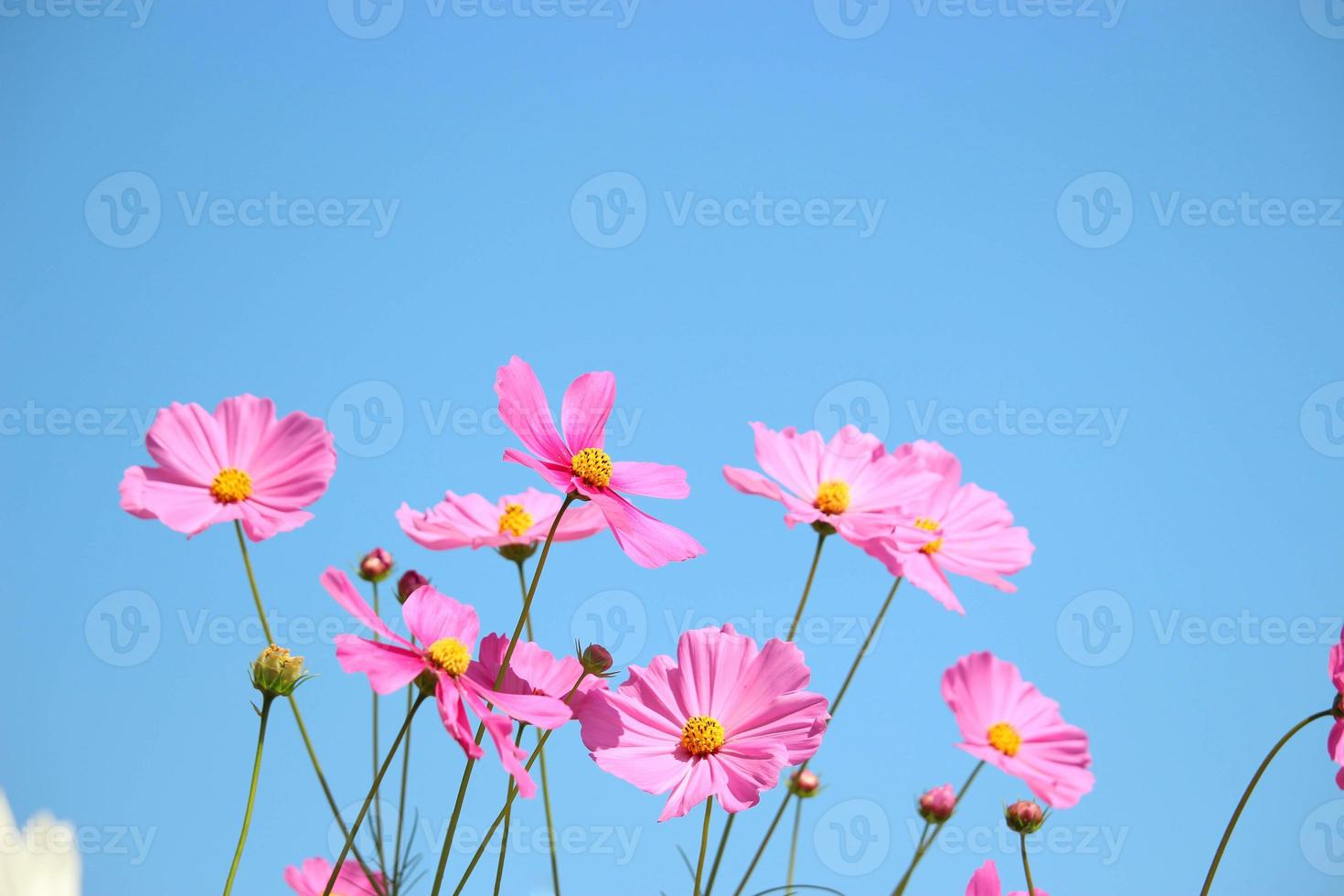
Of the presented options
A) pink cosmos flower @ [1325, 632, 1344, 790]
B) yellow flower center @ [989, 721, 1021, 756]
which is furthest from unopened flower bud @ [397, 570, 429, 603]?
pink cosmos flower @ [1325, 632, 1344, 790]

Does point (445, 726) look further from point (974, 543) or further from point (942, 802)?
point (942, 802)

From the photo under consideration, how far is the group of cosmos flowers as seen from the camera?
0.57 metres

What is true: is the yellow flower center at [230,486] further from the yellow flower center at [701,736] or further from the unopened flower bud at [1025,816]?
the unopened flower bud at [1025,816]

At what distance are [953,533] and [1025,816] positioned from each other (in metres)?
0.26

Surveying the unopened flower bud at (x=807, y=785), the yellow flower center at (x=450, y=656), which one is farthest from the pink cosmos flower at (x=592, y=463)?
the unopened flower bud at (x=807, y=785)

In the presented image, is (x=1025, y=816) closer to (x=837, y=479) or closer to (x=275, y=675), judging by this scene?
(x=837, y=479)

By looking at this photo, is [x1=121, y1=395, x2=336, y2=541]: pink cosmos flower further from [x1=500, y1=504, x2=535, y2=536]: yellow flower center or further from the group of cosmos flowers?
[x1=500, y1=504, x2=535, y2=536]: yellow flower center

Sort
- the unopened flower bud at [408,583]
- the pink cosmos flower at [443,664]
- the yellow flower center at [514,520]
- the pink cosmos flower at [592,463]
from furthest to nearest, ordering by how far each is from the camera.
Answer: the unopened flower bud at [408,583] < the yellow flower center at [514,520] < the pink cosmos flower at [592,463] < the pink cosmos flower at [443,664]

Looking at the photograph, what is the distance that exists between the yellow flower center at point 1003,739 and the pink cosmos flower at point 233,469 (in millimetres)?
500

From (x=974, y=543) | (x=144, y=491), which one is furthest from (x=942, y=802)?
(x=144, y=491)

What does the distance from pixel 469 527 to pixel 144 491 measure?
25 cm

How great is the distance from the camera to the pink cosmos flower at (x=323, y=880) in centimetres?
77

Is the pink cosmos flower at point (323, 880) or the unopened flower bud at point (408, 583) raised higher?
the unopened flower bud at point (408, 583)

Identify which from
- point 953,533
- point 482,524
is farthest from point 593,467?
point 953,533
